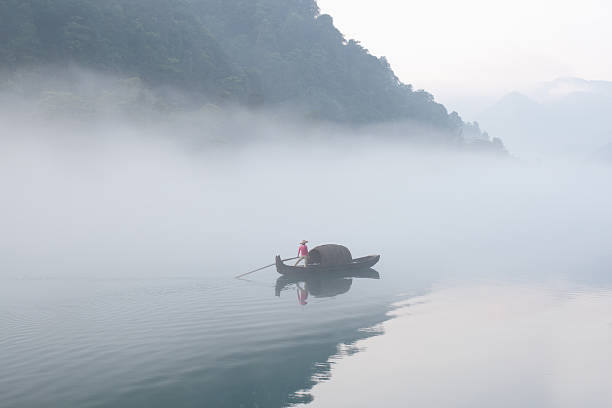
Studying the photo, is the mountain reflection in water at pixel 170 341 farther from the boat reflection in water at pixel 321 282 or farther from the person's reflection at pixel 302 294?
the person's reflection at pixel 302 294

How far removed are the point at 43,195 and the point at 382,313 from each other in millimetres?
74455

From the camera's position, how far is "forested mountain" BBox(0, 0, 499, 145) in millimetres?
106500

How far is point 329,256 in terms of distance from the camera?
34469 millimetres

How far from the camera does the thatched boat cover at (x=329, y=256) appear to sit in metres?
34.3

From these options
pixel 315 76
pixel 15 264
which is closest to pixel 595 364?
pixel 15 264

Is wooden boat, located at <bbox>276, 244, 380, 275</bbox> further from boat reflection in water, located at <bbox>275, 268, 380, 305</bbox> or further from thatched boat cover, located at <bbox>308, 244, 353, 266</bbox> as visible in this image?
boat reflection in water, located at <bbox>275, 268, 380, 305</bbox>

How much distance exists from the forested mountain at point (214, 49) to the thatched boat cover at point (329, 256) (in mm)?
85524

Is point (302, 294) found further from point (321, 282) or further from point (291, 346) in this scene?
point (291, 346)

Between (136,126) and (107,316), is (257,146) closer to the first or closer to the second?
(136,126)

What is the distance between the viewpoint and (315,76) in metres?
172

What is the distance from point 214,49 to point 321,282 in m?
122

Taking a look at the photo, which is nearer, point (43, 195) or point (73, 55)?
point (43, 195)

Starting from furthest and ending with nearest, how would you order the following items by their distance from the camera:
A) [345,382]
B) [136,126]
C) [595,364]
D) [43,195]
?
[136,126] < [43,195] < [595,364] < [345,382]

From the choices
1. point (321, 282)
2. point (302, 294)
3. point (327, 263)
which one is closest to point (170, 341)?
point (302, 294)
